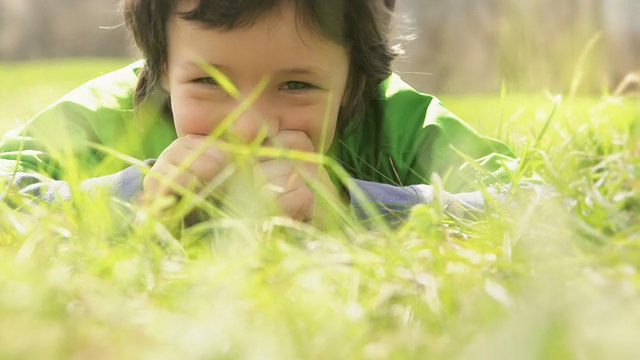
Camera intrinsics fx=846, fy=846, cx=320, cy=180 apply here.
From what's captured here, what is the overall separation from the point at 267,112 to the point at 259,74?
9 cm

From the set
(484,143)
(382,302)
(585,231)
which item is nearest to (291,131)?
(484,143)

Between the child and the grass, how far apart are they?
197mm

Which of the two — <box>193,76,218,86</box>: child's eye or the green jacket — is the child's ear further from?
<box>193,76,218,86</box>: child's eye

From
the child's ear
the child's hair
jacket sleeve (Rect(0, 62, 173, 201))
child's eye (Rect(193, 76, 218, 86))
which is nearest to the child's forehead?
the child's hair

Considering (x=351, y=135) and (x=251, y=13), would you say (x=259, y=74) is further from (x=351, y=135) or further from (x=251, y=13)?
(x=351, y=135)

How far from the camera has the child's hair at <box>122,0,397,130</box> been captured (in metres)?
1.93

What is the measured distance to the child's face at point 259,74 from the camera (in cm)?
189

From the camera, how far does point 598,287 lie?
96cm

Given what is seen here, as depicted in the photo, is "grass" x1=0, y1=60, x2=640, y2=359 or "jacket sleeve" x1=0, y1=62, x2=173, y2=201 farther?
"jacket sleeve" x1=0, y1=62, x2=173, y2=201

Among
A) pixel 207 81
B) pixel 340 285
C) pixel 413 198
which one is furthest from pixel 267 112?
pixel 340 285

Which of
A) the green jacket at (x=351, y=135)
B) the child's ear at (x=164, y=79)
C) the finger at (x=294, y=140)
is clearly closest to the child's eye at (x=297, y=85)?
the finger at (x=294, y=140)

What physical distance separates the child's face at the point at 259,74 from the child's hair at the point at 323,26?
0.03 m

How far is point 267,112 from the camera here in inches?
74.9

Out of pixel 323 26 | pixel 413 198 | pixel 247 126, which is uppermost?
pixel 323 26
